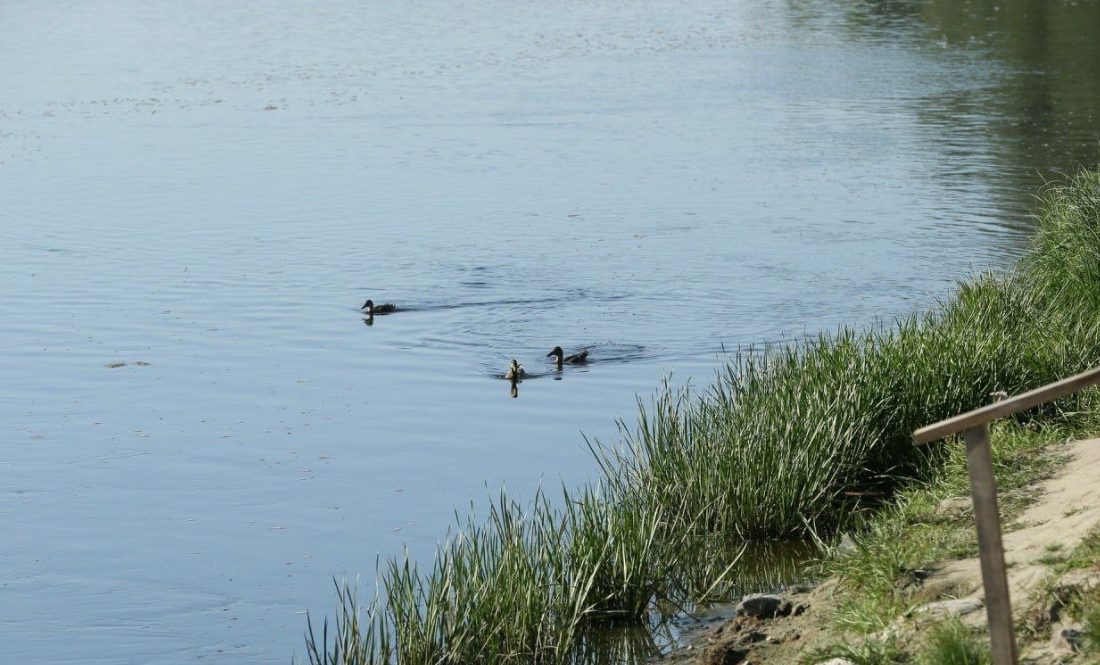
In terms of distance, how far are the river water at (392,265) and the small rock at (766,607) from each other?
271 cm

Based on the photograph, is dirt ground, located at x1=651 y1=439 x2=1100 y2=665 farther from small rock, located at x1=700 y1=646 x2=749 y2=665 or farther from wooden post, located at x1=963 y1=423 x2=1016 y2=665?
wooden post, located at x1=963 y1=423 x2=1016 y2=665


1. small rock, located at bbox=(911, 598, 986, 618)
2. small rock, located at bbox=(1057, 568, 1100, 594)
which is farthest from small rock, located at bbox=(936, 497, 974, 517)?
small rock, located at bbox=(1057, 568, 1100, 594)

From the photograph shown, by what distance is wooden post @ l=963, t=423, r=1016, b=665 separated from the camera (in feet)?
16.5

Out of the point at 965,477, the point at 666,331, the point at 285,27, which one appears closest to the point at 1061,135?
the point at 666,331

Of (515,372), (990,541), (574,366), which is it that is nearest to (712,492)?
(990,541)

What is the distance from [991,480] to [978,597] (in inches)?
81.9

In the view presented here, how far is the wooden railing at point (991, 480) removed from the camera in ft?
16.1

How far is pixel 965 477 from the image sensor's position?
918 cm

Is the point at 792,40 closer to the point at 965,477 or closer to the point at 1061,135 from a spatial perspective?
the point at 1061,135

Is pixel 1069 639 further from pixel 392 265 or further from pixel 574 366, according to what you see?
pixel 392 265

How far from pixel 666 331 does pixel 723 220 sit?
5603 mm

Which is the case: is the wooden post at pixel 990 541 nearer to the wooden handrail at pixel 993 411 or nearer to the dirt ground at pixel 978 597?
the wooden handrail at pixel 993 411

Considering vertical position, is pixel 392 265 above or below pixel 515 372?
above

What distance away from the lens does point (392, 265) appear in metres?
19.2
